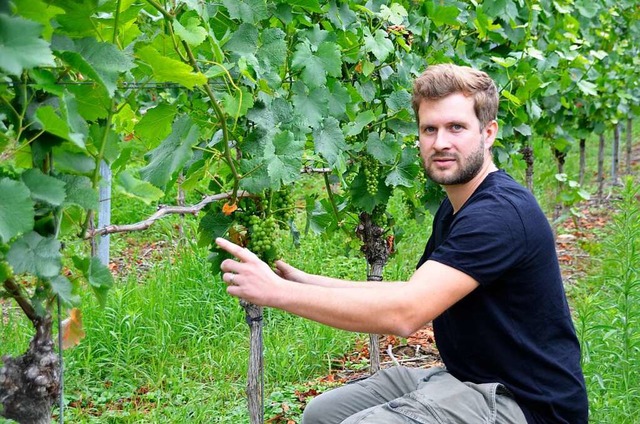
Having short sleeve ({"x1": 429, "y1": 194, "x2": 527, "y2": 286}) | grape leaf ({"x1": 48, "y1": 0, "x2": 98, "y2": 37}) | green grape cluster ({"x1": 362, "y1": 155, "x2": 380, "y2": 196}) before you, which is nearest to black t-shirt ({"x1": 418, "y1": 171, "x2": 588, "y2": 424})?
short sleeve ({"x1": 429, "y1": 194, "x2": 527, "y2": 286})

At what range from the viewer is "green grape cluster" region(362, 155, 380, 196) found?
3.21 meters

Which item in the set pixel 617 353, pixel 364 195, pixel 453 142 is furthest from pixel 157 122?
pixel 617 353

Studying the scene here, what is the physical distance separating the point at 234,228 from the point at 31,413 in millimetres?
865

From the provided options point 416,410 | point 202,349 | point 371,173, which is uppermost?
point 371,173

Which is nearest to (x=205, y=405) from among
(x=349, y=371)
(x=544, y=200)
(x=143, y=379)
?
(x=143, y=379)

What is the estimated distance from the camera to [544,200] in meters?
8.59

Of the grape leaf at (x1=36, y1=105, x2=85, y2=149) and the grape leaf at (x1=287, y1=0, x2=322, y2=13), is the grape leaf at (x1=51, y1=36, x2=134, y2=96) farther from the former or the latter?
the grape leaf at (x1=287, y1=0, x2=322, y2=13)

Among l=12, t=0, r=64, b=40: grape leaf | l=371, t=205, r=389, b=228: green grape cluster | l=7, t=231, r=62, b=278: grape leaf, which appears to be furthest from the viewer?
l=371, t=205, r=389, b=228: green grape cluster

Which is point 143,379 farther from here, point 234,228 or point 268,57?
point 268,57

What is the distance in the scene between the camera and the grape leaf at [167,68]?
184 cm

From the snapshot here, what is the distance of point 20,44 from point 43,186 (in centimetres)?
35

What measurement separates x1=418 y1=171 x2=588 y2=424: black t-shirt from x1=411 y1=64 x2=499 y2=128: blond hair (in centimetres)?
26

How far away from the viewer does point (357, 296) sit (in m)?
2.26

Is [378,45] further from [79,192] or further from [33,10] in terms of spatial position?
[33,10]
